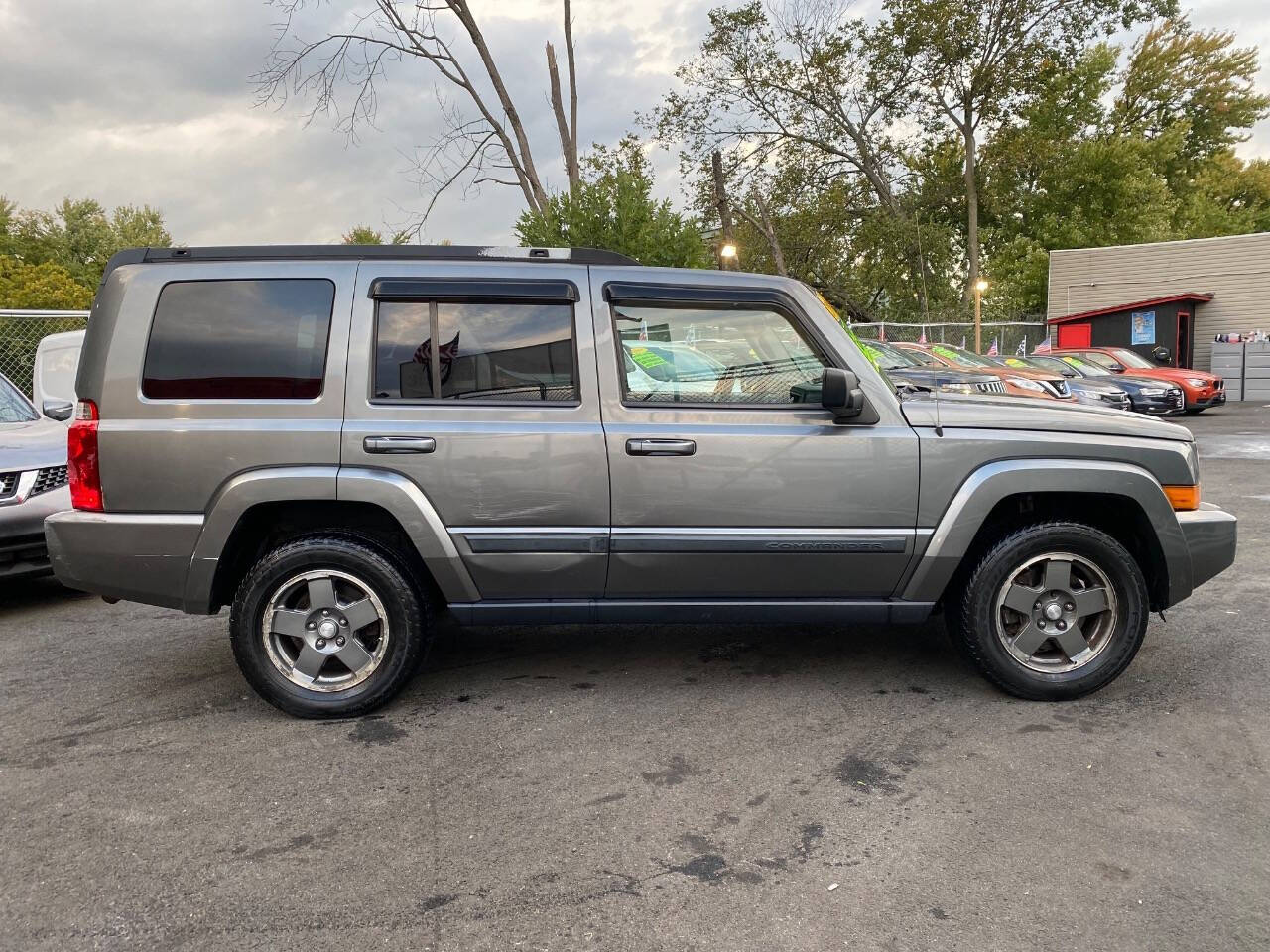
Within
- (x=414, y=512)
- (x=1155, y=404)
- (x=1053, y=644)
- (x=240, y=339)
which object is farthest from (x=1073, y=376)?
(x=240, y=339)

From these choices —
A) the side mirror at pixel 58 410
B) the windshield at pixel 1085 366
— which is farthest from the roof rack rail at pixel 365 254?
the windshield at pixel 1085 366

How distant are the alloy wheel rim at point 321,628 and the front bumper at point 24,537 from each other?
2.53 metres

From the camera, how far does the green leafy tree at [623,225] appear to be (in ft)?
55.2

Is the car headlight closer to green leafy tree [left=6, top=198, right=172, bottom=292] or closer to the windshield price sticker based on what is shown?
the windshield price sticker

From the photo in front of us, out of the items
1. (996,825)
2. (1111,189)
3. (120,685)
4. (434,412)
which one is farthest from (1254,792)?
(1111,189)

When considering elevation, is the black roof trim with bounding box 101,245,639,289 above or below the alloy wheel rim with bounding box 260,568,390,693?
above

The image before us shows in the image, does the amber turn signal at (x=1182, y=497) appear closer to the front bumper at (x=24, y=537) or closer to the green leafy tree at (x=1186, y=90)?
the front bumper at (x=24, y=537)

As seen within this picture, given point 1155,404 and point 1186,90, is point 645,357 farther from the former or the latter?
point 1186,90

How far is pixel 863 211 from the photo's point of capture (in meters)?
37.1

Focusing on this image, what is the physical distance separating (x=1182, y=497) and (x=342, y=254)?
12.2 feet

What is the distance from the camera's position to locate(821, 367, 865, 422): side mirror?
12.2 feet

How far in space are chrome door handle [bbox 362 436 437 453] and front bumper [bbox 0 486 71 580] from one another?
2879 millimetres

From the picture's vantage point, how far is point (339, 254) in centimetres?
401

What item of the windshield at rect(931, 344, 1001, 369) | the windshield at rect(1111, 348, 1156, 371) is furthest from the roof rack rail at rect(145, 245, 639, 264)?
the windshield at rect(1111, 348, 1156, 371)
